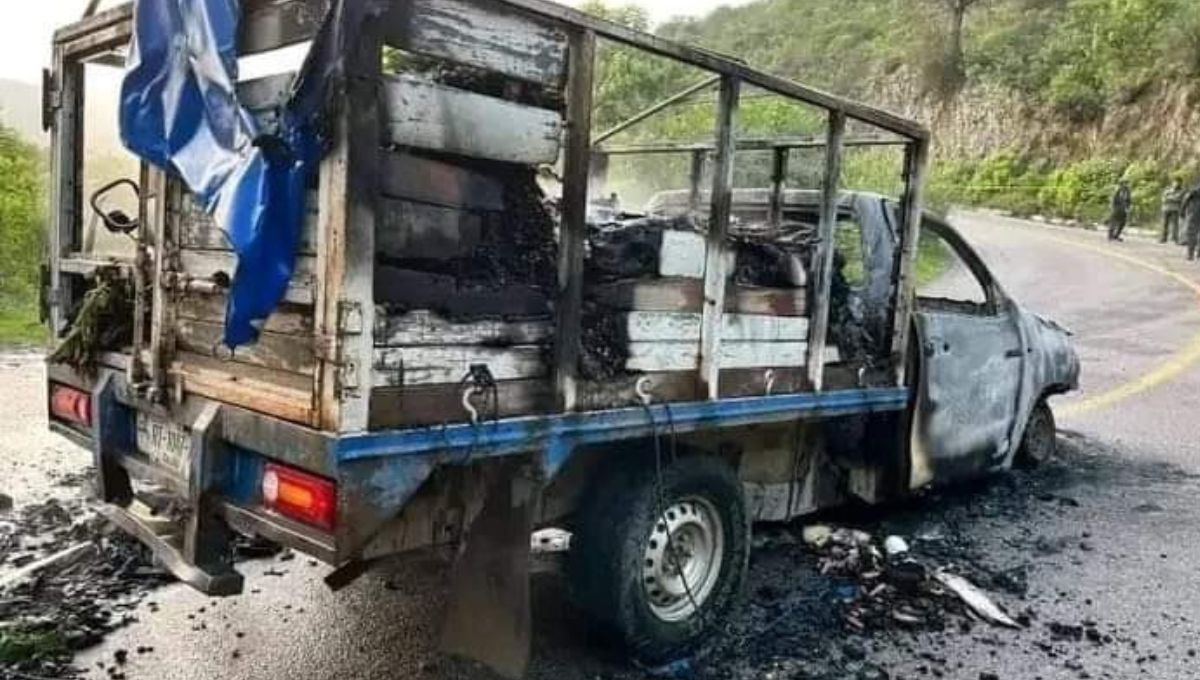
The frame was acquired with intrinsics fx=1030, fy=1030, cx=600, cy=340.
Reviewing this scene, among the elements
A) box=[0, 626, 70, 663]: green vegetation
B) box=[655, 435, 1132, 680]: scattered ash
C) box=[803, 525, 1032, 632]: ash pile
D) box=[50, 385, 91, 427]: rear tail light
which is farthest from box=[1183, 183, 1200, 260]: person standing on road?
box=[0, 626, 70, 663]: green vegetation

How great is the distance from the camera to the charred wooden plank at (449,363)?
2.93 m

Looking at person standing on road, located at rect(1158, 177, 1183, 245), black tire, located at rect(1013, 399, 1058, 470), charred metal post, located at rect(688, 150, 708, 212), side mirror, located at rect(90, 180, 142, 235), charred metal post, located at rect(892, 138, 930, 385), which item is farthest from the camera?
person standing on road, located at rect(1158, 177, 1183, 245)

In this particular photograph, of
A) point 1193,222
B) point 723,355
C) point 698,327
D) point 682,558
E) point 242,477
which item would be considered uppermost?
point 1193,222

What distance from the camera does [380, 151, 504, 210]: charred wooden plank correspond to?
2922 mm

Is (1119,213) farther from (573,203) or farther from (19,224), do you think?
(573,203)

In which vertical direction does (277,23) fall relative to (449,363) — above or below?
above

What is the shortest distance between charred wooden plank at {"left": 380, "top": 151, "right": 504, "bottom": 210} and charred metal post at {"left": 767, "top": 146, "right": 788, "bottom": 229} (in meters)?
2.46

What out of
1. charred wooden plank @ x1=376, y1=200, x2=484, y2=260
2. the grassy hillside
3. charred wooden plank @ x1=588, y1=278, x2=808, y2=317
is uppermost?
the grassy hillside

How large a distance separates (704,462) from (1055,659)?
5.07ft

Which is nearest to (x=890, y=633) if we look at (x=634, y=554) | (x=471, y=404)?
(x=634, y=554)

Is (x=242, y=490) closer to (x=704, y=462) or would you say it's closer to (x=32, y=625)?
(x=32, y=625)

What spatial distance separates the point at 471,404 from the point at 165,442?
4.05 ft

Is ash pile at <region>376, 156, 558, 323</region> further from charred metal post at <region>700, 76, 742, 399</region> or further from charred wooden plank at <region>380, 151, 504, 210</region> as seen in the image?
charred metal post at <region>700, 76, 742, 399</region>

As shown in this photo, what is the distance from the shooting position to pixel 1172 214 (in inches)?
980
